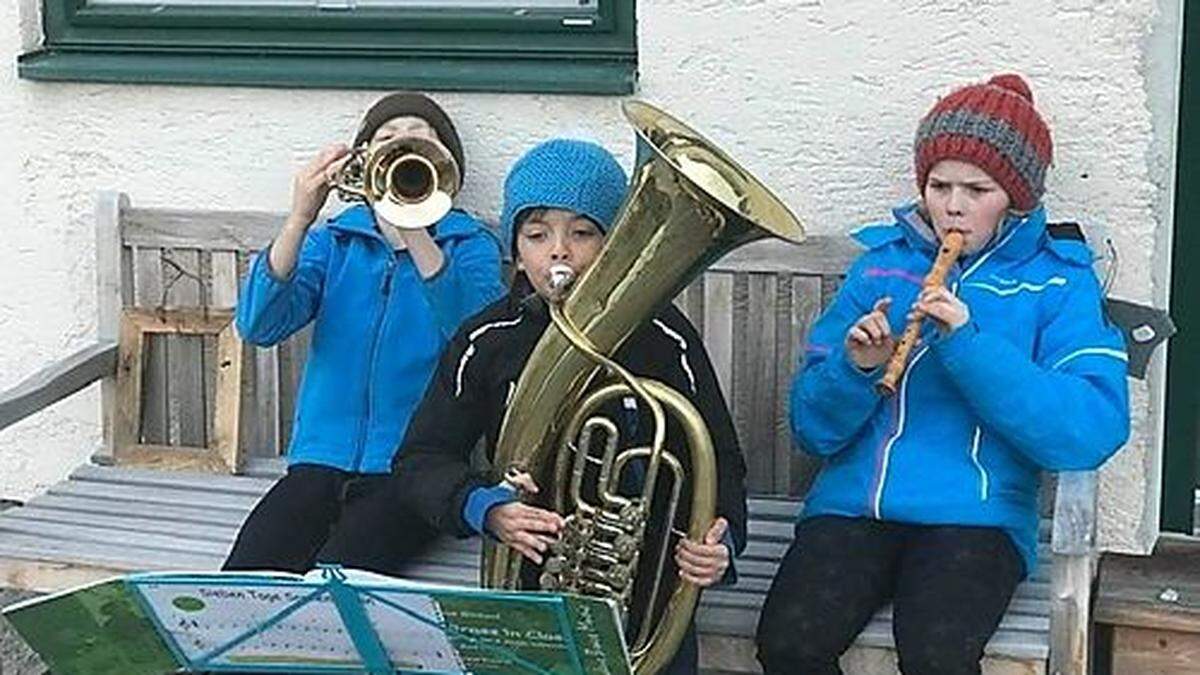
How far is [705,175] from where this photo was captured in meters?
3.22

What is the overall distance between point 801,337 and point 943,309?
0.76 m

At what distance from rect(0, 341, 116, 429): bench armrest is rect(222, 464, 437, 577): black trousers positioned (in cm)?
57

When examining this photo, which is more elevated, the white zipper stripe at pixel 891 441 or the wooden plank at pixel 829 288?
the wooden plank at pixel 829 288

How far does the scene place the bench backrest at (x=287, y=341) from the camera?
4203 mm

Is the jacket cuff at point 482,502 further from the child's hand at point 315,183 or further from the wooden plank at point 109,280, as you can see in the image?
the wooden plank at point 109,280

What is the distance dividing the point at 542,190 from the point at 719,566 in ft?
2.35

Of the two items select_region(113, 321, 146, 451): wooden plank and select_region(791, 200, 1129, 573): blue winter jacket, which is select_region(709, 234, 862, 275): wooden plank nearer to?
select_region(791, 200, 1129, 573): blue winter jacket

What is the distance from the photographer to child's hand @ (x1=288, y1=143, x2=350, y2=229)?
3.84 metres

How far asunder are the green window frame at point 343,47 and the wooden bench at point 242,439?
30cm

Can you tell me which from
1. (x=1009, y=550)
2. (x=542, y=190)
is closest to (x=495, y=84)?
(x=542, y=190)

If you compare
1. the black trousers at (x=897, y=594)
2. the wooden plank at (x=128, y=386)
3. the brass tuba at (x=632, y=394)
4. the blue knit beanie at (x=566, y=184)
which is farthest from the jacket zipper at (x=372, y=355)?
the black trousers at (x=897, y=594)

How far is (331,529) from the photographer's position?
402 cm

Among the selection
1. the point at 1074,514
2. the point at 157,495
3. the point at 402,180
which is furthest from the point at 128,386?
the point at 1074,514

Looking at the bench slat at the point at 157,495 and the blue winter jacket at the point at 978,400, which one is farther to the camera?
the bench slat at the point at 157,495
